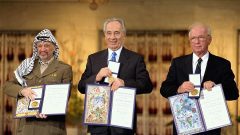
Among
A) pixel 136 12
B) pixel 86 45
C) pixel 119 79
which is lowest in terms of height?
pixel 119 79

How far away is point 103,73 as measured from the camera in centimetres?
421

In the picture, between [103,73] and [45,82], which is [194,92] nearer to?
[103,73]

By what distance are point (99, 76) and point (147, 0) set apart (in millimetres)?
5279

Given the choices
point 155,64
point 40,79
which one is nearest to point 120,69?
point 40,79

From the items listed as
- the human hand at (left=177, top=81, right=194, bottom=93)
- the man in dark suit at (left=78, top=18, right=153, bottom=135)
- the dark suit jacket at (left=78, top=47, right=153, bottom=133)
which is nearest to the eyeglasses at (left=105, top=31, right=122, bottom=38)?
the man in dark suit at (left=78, top=18, right=153, bottom=135)

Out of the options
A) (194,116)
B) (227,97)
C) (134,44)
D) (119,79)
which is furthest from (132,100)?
(134,44)

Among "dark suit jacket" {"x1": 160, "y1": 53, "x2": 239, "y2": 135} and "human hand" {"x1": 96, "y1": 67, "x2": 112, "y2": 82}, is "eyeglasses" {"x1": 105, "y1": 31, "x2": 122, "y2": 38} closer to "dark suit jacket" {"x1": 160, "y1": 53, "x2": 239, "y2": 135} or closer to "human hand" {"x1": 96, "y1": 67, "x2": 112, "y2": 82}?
"human hand" {"x1": 96, "y1": 67, "x2": 112, "y2": 82}

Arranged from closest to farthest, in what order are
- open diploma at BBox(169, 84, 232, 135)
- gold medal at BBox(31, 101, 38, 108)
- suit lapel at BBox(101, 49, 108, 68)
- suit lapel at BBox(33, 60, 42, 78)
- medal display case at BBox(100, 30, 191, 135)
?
open diploma at BBox(169, 84, 232, 135) → suit lapel at BBox(101, 49, 108, 68) → gold medal at BBox(31, 101, 38, 108) → suit lapel at BBox(33, 60, 42, 78) → medal display case at BBox(100, 30, 191, 135)

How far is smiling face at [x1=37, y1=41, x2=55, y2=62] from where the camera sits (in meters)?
4.59

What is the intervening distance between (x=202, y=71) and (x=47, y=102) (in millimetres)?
1345

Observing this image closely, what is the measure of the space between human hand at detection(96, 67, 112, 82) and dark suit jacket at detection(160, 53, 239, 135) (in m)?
0.54

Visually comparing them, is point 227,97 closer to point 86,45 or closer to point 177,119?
point 177,119

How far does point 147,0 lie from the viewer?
933cm

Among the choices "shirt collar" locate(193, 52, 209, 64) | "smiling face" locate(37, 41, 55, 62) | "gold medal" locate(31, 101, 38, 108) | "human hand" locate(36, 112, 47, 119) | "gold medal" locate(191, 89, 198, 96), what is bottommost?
"human hand" locate(36, 112, 47, 119)
